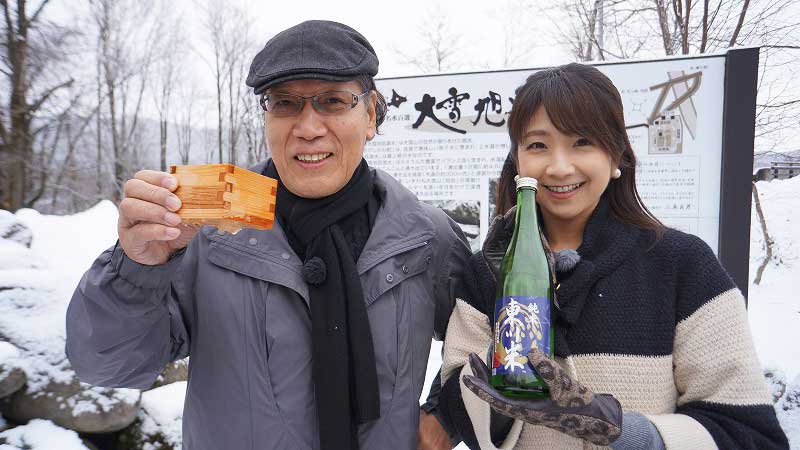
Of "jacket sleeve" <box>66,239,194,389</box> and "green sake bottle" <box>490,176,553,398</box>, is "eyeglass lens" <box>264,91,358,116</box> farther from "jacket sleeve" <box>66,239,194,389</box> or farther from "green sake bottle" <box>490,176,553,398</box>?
"green sake bottle" <box>490,176,553,398</box>

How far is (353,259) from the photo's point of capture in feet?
6.21

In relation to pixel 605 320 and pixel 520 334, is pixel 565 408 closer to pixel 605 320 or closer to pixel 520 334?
pixel 520 334

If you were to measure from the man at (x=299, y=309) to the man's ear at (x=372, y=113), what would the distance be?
1.3 inches

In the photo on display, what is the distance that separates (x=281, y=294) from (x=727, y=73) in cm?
410

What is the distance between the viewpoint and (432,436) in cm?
185

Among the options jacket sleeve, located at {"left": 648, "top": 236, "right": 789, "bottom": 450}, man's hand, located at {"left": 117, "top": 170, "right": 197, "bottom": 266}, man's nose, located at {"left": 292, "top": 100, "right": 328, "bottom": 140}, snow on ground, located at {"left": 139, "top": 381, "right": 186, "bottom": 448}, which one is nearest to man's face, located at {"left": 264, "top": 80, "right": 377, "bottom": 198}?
man's nose, located at {"left": 292, "top": 100, "right": 328, "bottom": 140}

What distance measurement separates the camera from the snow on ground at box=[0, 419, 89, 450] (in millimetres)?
3594

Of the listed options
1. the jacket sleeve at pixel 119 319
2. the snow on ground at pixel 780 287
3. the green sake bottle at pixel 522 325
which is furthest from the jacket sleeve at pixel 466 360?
the snow on ground at pixel 780 287

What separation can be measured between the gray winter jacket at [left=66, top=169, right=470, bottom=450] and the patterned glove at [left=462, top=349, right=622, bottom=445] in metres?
0.64

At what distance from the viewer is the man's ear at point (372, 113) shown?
6.57 ft

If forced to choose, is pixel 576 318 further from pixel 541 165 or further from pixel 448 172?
pixel 448 172

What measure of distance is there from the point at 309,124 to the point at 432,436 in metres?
1.26

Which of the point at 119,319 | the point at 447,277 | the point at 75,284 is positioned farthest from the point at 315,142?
the point at 75,284

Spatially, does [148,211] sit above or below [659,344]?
above
